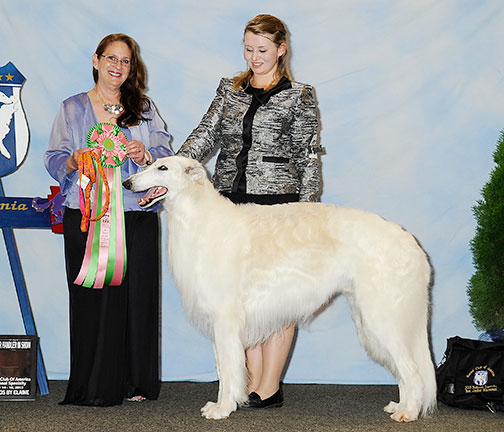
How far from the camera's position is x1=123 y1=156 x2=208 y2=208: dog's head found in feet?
11.3

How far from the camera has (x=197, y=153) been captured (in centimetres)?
377

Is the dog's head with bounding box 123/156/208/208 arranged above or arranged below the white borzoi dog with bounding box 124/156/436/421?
above

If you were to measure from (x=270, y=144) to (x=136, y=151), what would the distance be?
71cm

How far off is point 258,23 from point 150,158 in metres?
0.91

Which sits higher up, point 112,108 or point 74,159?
point 112,108

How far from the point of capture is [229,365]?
3396mm

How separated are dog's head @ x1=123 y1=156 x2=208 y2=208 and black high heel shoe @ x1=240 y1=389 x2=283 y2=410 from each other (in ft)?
3.83

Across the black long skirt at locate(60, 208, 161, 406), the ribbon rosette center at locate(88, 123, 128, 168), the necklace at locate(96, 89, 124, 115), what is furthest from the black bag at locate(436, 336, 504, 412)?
the necklace at locate(96, 89, 124, 115)

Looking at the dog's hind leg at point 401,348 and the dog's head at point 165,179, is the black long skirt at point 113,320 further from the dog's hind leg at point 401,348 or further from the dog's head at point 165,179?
the dog's hind leg at point 401,348

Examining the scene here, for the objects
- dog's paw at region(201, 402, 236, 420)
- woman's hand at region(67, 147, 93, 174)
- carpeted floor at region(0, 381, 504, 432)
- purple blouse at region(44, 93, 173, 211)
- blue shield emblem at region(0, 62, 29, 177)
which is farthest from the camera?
blue shield emblem at region(0, 62, 29, 177)

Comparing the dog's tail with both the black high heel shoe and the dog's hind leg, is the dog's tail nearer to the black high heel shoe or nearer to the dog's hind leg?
the dog's hind leg

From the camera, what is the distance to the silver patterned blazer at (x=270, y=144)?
3676 millimetres

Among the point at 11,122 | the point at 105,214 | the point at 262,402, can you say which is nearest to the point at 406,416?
the point at 262,402

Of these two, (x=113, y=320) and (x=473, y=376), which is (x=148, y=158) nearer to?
(x=113, y=320)
